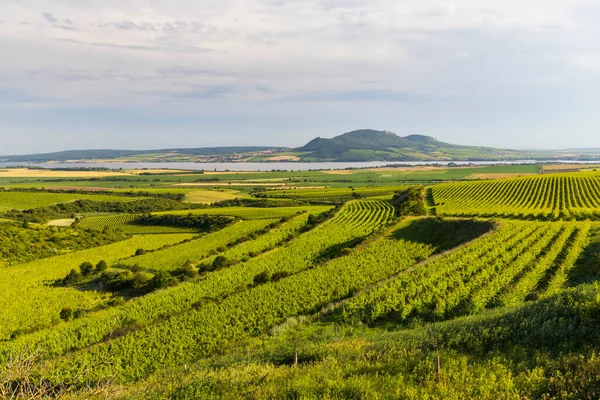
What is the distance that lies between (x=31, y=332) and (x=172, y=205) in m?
110

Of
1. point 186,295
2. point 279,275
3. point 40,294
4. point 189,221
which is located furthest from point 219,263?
point 189,221

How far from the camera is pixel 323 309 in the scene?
2766 cm

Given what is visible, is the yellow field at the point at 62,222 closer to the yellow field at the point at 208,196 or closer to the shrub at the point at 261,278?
the yellow field at the point at 208,196

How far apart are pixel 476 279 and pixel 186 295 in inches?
1030

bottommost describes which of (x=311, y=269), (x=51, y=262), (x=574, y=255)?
(x=51, y=262)

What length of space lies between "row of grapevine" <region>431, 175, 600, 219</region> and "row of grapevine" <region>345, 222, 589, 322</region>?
1902 cm

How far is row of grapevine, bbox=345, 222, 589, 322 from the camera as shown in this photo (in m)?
24.5

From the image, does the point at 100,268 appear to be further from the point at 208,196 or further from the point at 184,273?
the point at 208,196

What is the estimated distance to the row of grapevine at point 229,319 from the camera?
22.4m

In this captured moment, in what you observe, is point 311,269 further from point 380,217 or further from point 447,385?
point 380,217

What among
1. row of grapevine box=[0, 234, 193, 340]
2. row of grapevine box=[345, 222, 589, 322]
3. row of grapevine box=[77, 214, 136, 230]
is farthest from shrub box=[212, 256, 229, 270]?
row of grapevine box=[77, 214, 136, 230]

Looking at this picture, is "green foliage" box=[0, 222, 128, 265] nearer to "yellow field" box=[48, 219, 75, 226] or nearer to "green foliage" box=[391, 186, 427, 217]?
"yellow field" box=[48, 219, 75, 226]

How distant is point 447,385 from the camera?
10.1m

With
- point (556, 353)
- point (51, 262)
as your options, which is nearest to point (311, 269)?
point (556, 353)
